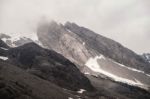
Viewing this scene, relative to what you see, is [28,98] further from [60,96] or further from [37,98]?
[60,96]

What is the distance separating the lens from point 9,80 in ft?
574

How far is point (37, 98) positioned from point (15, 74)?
46.5m

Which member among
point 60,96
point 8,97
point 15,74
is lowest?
point 8,97

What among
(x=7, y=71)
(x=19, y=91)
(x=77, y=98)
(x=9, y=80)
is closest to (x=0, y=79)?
(x=9, y=80)

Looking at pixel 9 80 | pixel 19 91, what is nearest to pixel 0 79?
pixel 9 80

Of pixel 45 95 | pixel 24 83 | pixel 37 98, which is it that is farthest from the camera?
pixel 24 83

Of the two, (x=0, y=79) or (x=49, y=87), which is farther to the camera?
(x=49, y=87)

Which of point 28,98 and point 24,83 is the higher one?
point 24,83

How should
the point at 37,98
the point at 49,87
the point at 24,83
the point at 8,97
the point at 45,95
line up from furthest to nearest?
the point at 49,87 < the point at 24,83 < the point at 45,95 < the point at 37,98 < the point at 8,97

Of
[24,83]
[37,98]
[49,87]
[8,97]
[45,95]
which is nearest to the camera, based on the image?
[8,97]

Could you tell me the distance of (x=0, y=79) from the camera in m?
170

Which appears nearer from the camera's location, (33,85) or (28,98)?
(28,98)

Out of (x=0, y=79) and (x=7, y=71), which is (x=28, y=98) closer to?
(x=0, y=79)

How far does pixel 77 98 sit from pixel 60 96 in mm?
15091
